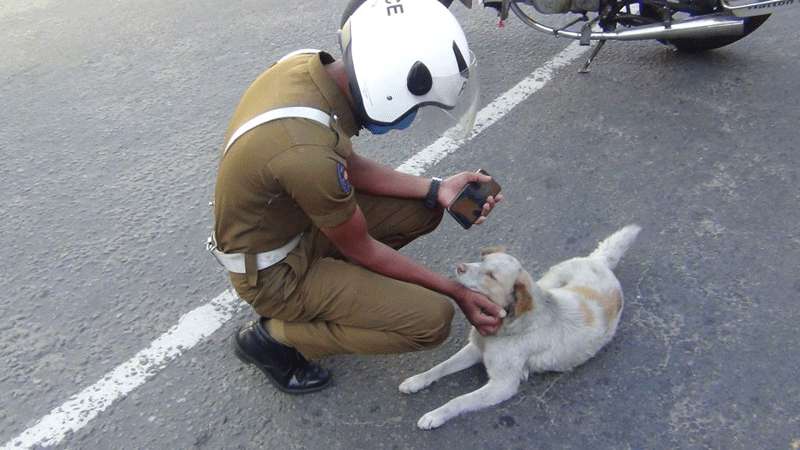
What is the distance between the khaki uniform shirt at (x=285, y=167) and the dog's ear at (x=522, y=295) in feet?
2.63

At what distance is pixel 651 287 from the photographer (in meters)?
3.33

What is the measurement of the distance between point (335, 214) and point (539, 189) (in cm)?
184

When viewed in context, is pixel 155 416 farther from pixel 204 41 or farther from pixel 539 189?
pixel 204 41

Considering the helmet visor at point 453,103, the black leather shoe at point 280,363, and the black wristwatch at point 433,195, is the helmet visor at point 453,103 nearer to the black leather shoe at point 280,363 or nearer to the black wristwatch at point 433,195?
the black wristwatch at point 433,195

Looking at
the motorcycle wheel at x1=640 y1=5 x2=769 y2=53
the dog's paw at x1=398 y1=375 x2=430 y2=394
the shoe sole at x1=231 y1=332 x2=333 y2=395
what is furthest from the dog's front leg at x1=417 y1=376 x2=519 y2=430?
the motorcycle wheel at x1=640 y1=5 x2=769 y2=53

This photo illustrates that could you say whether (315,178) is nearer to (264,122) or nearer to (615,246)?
(264,122)

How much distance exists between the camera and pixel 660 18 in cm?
494

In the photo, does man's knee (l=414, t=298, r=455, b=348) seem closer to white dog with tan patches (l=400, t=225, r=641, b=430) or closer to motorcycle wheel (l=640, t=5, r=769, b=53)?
white dog with tan patches (l=400, t=225, r=641, b=430)

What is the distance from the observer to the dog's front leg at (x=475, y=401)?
2.80 meters

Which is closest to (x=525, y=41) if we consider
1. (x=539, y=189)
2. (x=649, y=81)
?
(x=649, y=81)

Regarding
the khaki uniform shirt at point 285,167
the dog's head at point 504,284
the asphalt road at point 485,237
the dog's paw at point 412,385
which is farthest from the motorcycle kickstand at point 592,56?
the dog's paw at point 412,385

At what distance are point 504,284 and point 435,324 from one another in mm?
321

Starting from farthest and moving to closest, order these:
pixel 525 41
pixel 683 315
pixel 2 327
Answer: pixel 525 41 < pixel 2 327 < pixel 683 315

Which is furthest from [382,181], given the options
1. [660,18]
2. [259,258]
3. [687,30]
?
[660,18]
